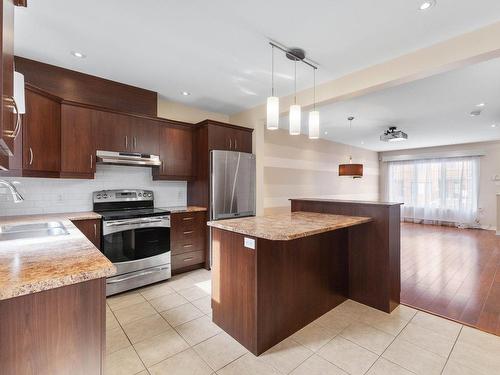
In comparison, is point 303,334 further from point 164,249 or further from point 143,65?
point 143,65

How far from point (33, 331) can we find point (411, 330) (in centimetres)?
271

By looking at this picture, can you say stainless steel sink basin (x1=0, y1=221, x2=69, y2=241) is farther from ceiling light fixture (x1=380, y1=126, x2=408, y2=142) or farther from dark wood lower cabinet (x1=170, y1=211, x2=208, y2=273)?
ceiling light fixture (x1=380, y1=126, x2=408, y2=142)

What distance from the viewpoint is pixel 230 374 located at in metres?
1.70

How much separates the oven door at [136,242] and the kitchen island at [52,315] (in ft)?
5.75

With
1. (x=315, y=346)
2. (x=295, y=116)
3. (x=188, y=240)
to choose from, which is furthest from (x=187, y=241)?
A: (x=295, y=116)

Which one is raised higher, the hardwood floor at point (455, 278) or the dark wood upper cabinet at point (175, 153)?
the dark wood upper cabinet at point (175, 153)

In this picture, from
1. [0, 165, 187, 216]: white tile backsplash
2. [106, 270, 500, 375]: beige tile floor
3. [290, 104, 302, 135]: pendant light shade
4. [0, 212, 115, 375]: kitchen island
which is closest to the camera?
[0, 212, 115, 375]: kitchen island

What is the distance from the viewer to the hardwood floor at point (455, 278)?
2.50 metres

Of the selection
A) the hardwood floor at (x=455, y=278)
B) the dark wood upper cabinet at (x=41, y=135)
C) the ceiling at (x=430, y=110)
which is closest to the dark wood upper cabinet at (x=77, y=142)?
the dark wood upper cabinet at (x=41, y=135)

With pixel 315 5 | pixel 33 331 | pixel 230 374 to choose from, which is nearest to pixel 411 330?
pixel 230 374

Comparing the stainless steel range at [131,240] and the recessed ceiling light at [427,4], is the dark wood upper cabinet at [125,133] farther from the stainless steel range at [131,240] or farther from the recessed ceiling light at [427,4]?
the recessed ceiling light at [427,4]

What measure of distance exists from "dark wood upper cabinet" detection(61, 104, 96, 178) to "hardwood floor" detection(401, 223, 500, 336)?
13.4 feet

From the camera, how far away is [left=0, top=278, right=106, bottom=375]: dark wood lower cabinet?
0.92 meters

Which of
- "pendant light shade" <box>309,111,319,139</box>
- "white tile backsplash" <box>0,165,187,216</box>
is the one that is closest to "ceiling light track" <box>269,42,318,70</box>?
"pendant light shade" <box>309,111,319,139</box>
